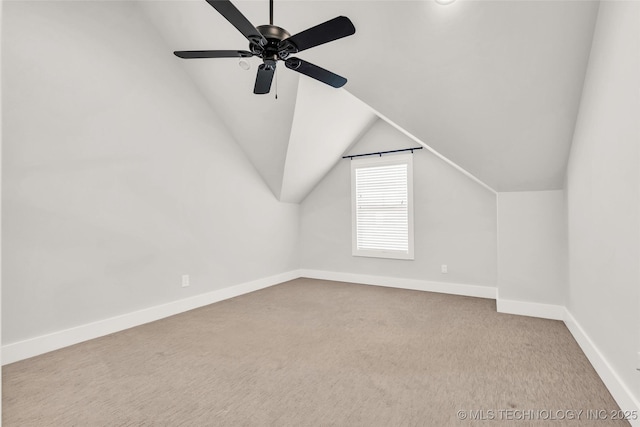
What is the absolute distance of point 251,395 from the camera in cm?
223

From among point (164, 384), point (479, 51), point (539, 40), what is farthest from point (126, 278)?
point (539, 40)

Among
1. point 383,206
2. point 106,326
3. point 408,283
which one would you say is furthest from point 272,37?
point 408,283

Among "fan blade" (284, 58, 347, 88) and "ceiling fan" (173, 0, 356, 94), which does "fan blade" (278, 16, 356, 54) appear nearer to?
"ceiling fan" (173, 0, 356, 94)

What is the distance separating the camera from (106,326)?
3.28 m

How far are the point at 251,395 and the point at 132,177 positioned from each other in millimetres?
2442

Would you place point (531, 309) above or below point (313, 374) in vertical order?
above

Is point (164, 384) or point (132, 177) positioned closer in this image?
point (164, 384)

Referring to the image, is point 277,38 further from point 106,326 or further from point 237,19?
point 106,326

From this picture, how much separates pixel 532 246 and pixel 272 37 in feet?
10.7

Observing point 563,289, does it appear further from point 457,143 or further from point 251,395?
point 251,395

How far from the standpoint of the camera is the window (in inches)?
197

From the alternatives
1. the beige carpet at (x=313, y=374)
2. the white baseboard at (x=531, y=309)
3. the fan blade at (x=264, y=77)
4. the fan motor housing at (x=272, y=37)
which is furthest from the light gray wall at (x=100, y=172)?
the white baseboard at (x=531, y=309)

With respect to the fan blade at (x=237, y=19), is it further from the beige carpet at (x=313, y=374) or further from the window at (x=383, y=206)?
the window at (x=383, y=206)

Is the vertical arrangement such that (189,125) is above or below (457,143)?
above
